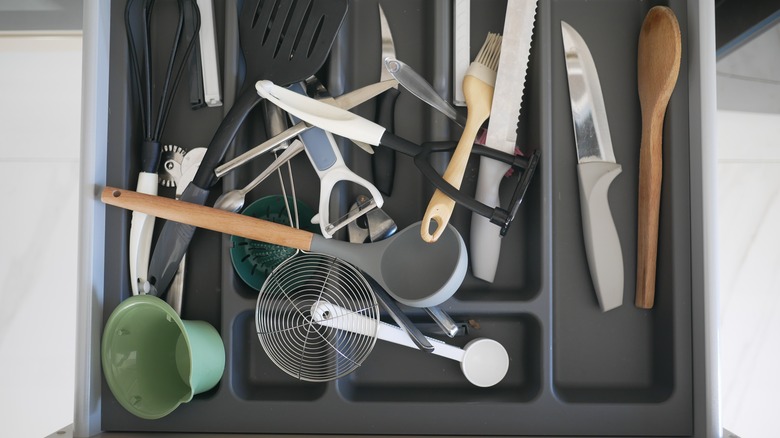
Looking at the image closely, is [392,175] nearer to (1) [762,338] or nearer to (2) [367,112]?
(2) [367,112]

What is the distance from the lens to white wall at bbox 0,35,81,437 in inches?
49.8

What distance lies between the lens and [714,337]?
2.82 feet

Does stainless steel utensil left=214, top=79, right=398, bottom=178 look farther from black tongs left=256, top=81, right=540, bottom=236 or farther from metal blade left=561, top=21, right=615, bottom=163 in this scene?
metal blade left=561, top=21, right=615, bottom=163

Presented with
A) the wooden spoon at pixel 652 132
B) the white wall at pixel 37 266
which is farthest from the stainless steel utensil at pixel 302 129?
the white wall at pixel 37 266

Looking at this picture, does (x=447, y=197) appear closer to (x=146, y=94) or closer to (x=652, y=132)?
(x=652, y=132)

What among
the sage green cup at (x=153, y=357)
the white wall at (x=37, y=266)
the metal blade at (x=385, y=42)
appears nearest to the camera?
the sage green cup at (x=153, y=357)

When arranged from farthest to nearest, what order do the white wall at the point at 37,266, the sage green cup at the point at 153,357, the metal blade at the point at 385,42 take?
the white wall at the point at 37,266, the metal blade at the point at 385,42, the sage green cup at the point at 153,357

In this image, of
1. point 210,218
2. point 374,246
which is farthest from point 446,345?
point 210,218

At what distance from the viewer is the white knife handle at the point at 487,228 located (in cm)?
91

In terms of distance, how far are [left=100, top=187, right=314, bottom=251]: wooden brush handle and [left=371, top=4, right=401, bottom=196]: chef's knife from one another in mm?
146

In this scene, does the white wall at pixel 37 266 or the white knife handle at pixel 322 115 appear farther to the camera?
the white wall at pixel 37 266

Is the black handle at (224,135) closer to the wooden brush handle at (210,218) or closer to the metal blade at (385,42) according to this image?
the wooden brush handle at (210,218)

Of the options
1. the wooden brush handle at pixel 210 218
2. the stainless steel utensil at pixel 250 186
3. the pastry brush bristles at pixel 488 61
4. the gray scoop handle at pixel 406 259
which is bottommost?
the gray scoop handle at pixel 406 259

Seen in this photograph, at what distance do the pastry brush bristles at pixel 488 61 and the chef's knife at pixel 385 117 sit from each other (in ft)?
0.39
